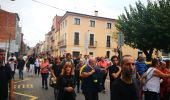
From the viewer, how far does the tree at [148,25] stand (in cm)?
2502

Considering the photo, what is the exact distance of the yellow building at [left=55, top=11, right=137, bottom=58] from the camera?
51000mm

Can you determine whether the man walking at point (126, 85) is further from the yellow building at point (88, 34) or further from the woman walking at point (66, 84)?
the yellow building at point (88, 34)

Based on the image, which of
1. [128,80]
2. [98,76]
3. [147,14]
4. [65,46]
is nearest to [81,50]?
[65,46]

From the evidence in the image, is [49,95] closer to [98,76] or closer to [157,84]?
[98,76]

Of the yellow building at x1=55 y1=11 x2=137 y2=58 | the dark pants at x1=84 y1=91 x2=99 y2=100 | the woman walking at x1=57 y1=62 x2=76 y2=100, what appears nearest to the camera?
the woman walking at x1=57 y1=62 x2=76 y2=100

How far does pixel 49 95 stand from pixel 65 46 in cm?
4007

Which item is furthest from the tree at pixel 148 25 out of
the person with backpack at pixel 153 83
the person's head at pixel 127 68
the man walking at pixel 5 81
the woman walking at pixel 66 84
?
the person's head at pixel 127 68

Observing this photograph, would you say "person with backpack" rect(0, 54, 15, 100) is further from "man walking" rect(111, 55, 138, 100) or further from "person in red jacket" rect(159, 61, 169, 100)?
"person in red jacket" rect(159, 61, 169, 100)

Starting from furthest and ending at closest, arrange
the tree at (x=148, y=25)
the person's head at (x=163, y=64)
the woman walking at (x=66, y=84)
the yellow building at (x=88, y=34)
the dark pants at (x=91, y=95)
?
the yellow building at (x=88, y=34) → the tree at (x=148, y=25) → the person's head at (x=163, y=64) → the dark pants at (x=91, y=95) → the woman walking at (x=66, y=84)

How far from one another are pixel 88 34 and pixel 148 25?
25083mm

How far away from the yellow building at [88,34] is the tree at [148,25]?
1907 cm

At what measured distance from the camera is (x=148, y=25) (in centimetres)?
2655

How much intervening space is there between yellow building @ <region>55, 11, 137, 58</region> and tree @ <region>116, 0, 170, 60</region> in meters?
19.1

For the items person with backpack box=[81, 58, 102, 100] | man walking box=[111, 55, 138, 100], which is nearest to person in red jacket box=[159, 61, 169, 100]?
person with backpack box=[81, 58, 102, 100]
